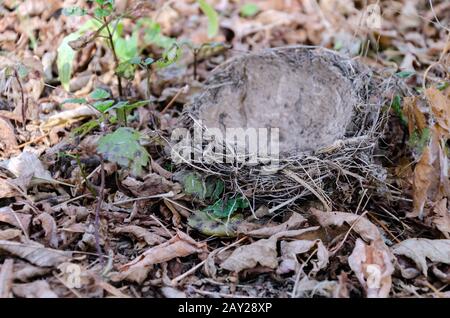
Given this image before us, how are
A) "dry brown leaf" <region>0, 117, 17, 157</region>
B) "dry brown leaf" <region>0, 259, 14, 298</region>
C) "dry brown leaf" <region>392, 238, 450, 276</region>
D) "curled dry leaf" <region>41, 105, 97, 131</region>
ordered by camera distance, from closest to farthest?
1. "dry brown leaf" <region>0, 259, 14, 298</region>
2. "dry brown leaf" <region>392, 238, 450, 276</region>
3. "dry brown leaf" <region>0, 117, 17, 157</region>
4. "curled dry leaf" <region>41, 105, 97, 131</region>

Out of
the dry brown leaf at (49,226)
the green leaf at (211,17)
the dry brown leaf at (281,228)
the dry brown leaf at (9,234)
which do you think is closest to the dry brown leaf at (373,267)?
the dry brown leaf at (281,228)

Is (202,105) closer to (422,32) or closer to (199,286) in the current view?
(199,286)

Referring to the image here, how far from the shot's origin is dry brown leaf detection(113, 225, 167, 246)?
1.92 m

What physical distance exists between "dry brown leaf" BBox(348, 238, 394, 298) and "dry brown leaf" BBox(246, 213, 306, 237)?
0.24 meters

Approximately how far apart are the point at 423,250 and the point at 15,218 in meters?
1.52

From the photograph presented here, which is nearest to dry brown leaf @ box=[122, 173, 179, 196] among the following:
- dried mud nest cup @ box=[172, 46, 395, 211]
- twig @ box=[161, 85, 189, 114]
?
dried mud nest cup @ box=[172, 46, 395, 211]

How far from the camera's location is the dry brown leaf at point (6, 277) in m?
1.60

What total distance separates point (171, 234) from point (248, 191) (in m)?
0.36

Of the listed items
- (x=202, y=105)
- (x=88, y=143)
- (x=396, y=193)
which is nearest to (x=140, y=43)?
(x=202, y=105)

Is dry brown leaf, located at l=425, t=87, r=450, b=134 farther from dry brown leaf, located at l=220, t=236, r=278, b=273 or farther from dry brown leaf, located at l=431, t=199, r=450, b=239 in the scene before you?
dry brown leaf, located at l=220, t=236, r=278, b=273

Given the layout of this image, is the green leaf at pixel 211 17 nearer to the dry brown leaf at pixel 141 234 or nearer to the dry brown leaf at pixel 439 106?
the dry brown leaf at pixel 439 106

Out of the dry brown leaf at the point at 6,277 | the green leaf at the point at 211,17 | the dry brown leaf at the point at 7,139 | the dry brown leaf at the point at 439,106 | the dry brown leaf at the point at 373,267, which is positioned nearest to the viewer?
the dry brown leaf at the point at 6,277

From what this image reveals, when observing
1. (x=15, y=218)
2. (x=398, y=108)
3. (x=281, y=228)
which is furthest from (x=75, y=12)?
(x=398, y=108)

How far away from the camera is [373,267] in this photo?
69.3 inches
